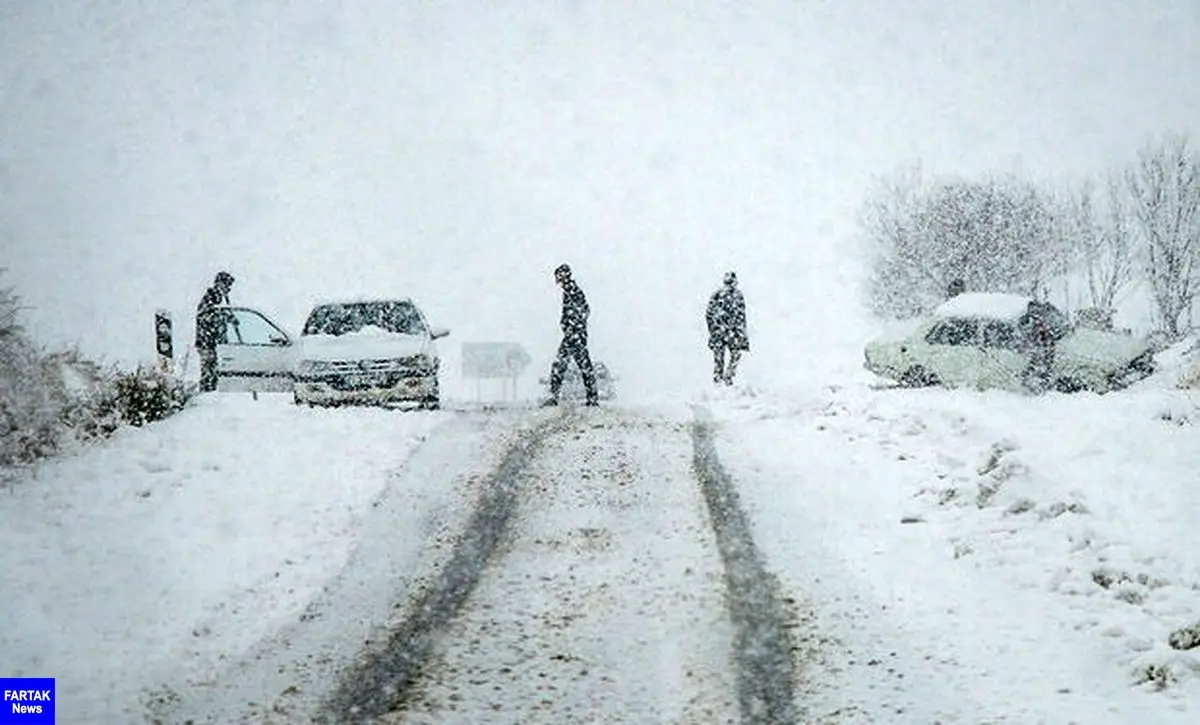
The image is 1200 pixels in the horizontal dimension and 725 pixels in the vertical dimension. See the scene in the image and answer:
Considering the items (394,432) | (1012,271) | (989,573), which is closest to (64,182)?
(1012,271)

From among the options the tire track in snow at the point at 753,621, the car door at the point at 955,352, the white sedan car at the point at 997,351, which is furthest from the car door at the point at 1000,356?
the tire track in snow at the point at 753,621

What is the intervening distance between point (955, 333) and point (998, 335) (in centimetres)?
76

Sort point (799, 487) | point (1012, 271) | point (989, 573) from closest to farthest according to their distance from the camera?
point (989, 573)
point (799, 487)
point (1012, 271)

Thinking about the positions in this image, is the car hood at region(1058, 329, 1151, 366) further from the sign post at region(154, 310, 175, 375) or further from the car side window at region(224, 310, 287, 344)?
the sign post at region(154, 310, 175, 375)

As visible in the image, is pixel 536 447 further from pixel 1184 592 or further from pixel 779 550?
pixel 1184 592

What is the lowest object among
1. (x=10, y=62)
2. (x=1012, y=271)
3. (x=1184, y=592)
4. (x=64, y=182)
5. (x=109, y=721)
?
(x=109, y=721)

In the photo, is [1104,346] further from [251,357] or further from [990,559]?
[251,357]

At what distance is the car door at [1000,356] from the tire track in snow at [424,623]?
10750 mm

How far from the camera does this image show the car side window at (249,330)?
600 inches

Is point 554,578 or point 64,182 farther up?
point 64,182

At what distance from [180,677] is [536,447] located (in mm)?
5389

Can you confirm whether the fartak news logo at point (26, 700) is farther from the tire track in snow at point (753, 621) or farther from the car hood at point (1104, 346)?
the car hood at point (1104, 346)

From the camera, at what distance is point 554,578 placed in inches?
254

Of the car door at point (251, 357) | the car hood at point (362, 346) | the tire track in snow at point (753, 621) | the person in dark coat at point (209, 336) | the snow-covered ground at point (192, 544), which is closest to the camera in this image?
the tire track in snow at point (753, 621)
